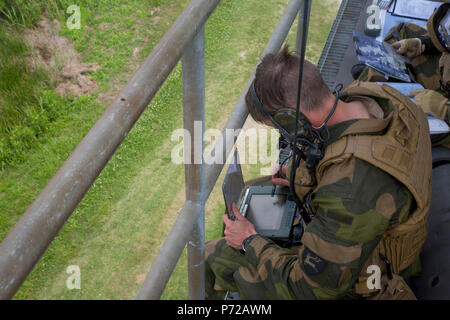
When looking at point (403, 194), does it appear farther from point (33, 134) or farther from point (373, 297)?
point (33, 134)

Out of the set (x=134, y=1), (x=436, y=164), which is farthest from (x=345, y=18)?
(x=134, y=1)

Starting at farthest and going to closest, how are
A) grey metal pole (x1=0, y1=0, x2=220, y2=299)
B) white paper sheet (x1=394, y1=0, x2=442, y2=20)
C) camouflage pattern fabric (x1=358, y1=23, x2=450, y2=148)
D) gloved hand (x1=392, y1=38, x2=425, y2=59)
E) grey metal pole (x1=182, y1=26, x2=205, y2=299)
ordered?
white paper sheet (x1=394, y1=0, x2=442, y2=20), gloved hand (x1=392, y1=38, x2=425, y2=59), camouflage pattern fabric (x1=358, y1=23, x2=450, y2=148), grey metal pole (x1=182, y1=26, x2=205, y2=299), grey metal pole (x1=0, y1=0, x2=220, y2=299)

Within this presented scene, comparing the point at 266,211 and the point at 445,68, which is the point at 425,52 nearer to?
the point at 445,68

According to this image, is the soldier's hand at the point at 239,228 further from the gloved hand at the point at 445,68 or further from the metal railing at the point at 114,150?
the gloved hand at the point at 445,68

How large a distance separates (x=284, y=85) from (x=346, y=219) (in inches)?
19.8

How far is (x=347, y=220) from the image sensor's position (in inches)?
61.4

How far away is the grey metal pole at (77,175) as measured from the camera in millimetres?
662

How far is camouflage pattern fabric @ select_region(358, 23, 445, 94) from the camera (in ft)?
8.80

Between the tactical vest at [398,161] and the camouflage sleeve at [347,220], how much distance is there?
0.12ft

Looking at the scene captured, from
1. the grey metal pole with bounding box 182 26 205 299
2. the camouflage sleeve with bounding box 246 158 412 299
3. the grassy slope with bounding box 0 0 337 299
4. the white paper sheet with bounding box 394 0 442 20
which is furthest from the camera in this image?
the grassy slope with bounding box 0 0 337 299

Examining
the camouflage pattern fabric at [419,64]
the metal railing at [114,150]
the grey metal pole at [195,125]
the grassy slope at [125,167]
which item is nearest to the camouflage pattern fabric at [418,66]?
the camouflage pattern fabric at [419,64]

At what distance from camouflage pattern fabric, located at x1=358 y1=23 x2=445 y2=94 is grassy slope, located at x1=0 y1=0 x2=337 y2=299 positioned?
5.18ft

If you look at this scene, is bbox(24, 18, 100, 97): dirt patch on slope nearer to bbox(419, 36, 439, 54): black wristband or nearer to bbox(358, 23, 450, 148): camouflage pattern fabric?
bbox(358, 23, 450, 148): camouflage pattern fabric

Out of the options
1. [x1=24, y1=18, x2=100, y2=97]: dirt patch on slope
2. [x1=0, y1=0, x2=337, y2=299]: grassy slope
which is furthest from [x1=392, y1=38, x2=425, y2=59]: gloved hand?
[x1=24, y1=18, x2=100, y2=97]: dirt patch on slope
